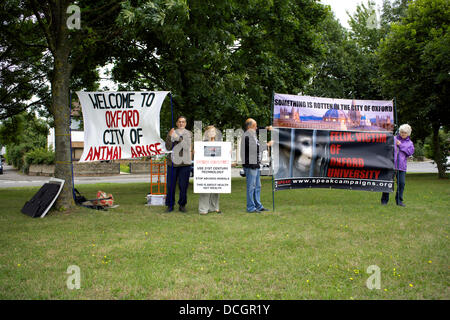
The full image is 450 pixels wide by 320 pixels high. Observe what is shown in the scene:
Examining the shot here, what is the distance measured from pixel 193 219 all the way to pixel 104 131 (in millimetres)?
3434

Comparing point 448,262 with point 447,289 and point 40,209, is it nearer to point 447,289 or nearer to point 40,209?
point 447,289

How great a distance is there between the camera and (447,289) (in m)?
3.71

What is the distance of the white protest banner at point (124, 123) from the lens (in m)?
8.89

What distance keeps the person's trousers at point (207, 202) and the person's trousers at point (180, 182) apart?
0.46 m

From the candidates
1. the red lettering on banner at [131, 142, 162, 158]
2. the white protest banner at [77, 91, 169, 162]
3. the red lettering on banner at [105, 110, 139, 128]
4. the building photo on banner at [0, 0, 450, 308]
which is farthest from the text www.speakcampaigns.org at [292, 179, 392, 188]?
the red lettering on banner at [105, 110, 139, 128]

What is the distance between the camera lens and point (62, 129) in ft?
28.4

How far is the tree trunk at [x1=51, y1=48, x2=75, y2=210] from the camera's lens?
8.62 meters

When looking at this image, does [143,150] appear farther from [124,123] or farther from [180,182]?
[180,182]

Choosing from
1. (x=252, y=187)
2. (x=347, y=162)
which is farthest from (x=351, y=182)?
(x=252, y=187)

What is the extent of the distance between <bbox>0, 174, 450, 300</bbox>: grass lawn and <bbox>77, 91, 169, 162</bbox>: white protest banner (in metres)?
1.78

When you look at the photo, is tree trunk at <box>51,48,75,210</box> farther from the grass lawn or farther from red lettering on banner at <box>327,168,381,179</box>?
red lettering on banner at <box>327,168,381,179</box>
